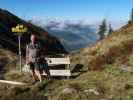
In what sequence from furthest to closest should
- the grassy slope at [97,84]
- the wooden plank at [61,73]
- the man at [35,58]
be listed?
the wooden plank at [61,73]
the man at [35,58]
the grassy slope at [97,84]

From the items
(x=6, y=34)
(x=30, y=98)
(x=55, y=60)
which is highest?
(x=6, y=34)

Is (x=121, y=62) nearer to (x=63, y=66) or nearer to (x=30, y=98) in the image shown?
(x=63, y=66)

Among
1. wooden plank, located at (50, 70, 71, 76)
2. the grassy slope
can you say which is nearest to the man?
the grassy slope

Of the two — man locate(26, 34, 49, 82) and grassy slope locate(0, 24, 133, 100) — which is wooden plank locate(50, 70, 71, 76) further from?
man locate(26, 34, 49, 82)

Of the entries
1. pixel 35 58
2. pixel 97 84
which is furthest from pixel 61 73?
pixel 97 84

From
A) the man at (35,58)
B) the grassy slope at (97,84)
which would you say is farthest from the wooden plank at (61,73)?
the man at (35,58)

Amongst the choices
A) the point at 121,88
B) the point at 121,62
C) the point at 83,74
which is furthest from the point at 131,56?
the point at 121,88

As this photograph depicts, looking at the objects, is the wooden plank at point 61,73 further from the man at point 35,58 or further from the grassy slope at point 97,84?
the man at point 35,58

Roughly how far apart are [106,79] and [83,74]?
11.0 ft

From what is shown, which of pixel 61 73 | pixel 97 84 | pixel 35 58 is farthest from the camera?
pixel 61 73

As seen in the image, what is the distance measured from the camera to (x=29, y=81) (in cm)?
2638

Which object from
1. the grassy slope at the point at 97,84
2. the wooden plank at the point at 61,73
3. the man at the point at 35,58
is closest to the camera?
the grassy slope at the point at 97,84

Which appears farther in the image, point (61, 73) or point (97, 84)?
point (61, 73)

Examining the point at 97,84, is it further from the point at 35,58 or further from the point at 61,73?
the point at 61,73
